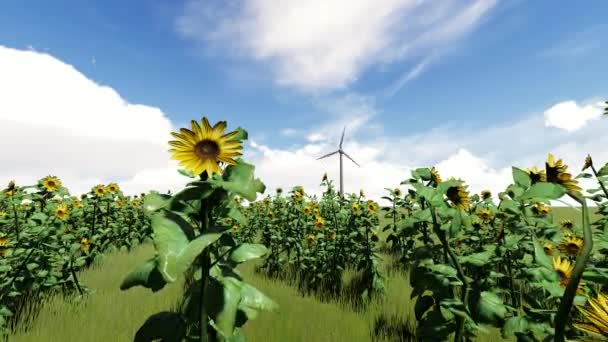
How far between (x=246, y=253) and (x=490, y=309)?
181cm

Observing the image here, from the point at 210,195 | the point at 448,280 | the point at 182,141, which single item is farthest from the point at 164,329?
the point at 448,280

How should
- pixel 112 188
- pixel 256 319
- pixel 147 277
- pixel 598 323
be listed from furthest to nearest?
pixel 112 188, pixel 256 319, pixel 147 277, pixel 598 323

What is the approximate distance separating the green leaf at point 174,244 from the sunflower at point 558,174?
159 centimetres

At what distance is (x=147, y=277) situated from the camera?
1.64m

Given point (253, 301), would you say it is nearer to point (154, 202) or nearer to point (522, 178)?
point (154, 202)

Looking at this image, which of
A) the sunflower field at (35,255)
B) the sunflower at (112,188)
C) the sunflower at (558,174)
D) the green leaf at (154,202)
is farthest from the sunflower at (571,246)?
the sunflower at (112,188)

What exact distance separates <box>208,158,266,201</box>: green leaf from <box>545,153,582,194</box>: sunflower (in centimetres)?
137

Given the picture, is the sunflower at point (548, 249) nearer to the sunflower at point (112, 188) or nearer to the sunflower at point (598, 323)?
the sunflower at point (598, 323)

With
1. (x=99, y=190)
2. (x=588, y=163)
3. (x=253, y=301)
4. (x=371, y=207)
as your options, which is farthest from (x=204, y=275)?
(x=99, y=190)

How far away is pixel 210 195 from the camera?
1.75 meters

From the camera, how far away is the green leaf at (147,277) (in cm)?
164

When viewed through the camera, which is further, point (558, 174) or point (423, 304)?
point (423, 304)

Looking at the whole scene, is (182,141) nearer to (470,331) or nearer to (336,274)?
(470,331)

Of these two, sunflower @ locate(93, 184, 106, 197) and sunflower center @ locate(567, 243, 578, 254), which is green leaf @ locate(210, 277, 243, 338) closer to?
sunflower center @ locate(567, 243, 578, 254)
